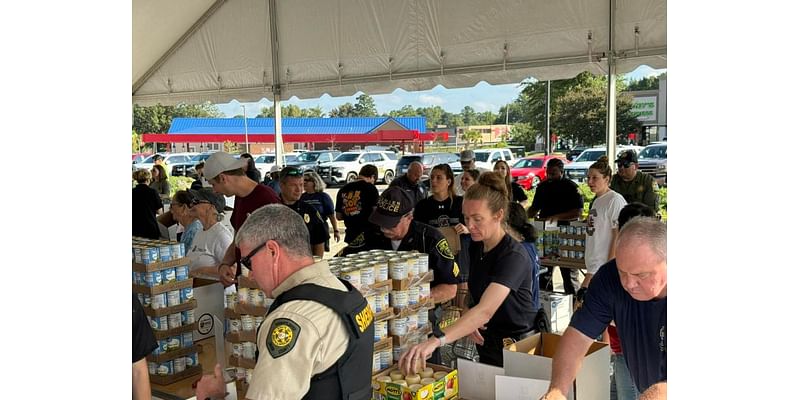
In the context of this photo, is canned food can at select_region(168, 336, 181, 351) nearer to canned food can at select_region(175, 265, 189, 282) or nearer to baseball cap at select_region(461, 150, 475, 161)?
canned food can at select_region(175, 265, 189, 282)

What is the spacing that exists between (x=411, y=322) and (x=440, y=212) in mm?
3289

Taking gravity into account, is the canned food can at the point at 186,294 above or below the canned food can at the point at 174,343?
above

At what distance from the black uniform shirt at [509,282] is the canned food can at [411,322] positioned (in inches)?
16.7

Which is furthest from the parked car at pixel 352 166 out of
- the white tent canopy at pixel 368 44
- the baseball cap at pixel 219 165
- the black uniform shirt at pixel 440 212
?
the baseball cap at pixel 219 165

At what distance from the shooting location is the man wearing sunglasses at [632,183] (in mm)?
7336

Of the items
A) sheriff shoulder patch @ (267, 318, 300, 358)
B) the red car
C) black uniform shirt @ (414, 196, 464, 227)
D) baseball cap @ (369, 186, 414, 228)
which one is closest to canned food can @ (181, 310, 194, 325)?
baseball cap @ (369, 186, 414, 228)

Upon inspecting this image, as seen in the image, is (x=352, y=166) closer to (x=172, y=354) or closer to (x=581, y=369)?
(x=172, y=354)

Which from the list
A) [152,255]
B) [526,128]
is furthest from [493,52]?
[526,128]

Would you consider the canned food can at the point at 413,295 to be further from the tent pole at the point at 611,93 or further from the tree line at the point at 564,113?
the tree line at the point at 564,113

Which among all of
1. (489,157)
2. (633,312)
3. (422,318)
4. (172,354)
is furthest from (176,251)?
(489,157)

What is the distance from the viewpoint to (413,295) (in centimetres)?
292

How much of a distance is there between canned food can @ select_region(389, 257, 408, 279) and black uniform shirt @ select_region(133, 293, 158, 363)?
39.1 inches
